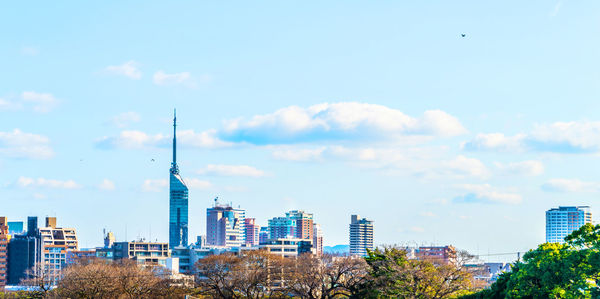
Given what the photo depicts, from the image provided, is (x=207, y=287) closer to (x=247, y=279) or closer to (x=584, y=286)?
(x=247, y=279)

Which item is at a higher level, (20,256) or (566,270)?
(566,270)

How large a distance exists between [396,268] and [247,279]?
16.9 metres

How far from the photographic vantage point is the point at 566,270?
1636 inches

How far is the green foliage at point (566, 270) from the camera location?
40906 mm

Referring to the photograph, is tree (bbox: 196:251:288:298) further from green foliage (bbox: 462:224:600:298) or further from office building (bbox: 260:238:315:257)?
office building (bbox: 260:238:315:257)

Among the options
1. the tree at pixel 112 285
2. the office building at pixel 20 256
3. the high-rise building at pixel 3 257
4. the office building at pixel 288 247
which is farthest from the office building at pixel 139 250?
the tree at pixel 112 285

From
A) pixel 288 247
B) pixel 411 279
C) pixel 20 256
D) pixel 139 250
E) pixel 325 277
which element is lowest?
pixel 20 256

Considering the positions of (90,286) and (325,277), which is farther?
(325,277)

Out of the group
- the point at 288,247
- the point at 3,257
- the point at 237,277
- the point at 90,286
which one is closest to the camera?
the point at 90,286

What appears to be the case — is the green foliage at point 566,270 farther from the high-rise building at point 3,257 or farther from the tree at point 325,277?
the high-rise building at point 3,257

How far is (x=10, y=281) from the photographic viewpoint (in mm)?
180375

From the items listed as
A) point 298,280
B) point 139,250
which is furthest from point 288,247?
point 298,280

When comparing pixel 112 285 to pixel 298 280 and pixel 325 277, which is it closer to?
pixel 298 280

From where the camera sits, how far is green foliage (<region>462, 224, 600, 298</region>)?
1610 inches
